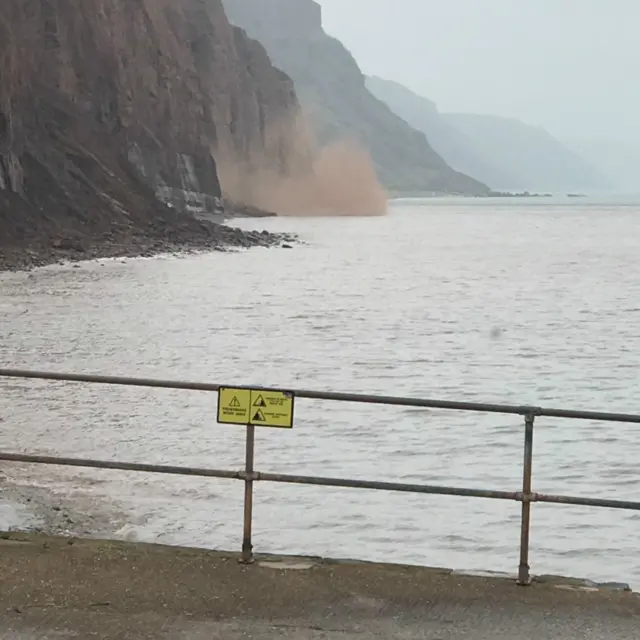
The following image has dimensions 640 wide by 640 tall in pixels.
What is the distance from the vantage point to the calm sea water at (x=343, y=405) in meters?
11.4

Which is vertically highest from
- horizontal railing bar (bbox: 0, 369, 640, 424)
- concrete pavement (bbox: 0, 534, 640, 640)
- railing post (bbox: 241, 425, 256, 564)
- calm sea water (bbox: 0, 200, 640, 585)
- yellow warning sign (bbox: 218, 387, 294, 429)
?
horizontal railing bar (bbox: 0, 369, 640, 424)

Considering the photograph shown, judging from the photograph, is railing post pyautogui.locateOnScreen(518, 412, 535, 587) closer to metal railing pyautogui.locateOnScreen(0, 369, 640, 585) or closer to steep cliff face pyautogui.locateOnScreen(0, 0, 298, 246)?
metal railing pyautogui.locateOnScreen(0, 369, 640, 585)

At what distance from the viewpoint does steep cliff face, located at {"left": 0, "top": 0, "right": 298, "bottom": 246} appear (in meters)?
64.2

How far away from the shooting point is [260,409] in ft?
20.0

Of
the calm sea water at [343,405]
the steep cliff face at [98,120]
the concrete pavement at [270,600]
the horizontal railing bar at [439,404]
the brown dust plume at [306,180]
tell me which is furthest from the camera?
the brown dust plume at [306,180]

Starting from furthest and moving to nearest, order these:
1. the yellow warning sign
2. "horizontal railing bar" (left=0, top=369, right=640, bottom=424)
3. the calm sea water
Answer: the calm sea water, the yellow warning sign, "horizontal railing bar" (left=0, top=369, right=640, bottom=424)

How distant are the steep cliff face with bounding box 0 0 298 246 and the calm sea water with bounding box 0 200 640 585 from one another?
1205 cm

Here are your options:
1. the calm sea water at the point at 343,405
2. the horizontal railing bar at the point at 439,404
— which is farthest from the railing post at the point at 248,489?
the calm sea water at the point at 343,405

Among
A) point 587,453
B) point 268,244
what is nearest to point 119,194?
point 268,244

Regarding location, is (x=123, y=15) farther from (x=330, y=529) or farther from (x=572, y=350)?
(x=330, y=529)

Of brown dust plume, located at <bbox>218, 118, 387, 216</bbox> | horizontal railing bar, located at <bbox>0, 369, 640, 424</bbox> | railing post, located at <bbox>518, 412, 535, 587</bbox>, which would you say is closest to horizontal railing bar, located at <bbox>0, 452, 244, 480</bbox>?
horizontal railing bar, located at <bbox>0, 369, 640, 424</bbox>

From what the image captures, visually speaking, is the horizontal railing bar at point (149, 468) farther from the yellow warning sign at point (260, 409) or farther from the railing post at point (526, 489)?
the railing post at point (526, 489)

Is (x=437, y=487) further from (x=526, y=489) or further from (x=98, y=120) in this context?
(x=98, y=120)

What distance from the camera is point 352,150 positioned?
193m
